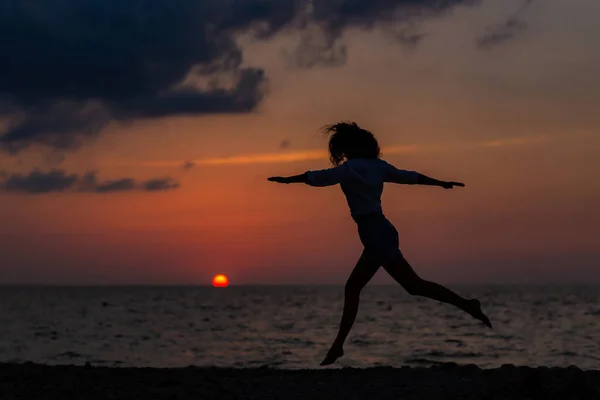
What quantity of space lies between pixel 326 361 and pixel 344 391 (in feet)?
1.35

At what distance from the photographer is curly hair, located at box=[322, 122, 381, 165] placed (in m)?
8.28

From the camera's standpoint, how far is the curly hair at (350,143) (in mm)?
8281

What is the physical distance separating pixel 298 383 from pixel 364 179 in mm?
2442

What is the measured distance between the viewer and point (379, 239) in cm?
805

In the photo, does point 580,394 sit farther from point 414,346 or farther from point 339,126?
point 414,346

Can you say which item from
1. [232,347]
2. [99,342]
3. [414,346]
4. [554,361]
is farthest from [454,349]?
[99,342]

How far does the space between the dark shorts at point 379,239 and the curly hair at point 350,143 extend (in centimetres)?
63

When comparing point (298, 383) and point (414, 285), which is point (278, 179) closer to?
point (414, 285)

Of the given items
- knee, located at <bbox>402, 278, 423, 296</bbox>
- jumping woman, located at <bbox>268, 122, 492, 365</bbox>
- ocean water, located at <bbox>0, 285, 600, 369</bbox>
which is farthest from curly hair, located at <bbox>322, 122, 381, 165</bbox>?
ocean water, located at <bbox>0, 285, 600, 369</bbox>

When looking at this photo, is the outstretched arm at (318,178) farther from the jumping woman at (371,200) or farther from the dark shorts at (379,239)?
the dark shorts at (379,239)

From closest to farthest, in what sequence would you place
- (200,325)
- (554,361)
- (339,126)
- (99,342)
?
(339,126)
(554,361)
(99,342)
(200,325)

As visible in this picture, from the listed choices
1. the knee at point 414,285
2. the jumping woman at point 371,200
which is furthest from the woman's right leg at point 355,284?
the knee at point 414,285

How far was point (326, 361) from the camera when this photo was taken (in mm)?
8805

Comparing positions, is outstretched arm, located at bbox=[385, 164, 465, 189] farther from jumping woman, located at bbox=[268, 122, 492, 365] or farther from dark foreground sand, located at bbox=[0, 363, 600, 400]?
dark foreground sand, located at bbox=[0, 363, 600, 400]
